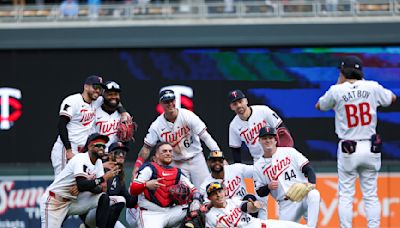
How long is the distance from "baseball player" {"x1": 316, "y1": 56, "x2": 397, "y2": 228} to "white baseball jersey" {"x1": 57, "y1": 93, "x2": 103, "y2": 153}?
2.69 metres

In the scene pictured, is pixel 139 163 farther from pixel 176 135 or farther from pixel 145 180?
pixel 145 180

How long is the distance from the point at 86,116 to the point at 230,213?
8.21ft

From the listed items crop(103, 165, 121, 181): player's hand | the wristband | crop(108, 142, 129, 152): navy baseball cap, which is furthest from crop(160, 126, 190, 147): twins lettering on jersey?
crop(103, 165, 121, 181): player's hand

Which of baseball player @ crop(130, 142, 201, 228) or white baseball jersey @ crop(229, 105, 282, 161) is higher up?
white baseball jersey @ crop(229, 105, 282, 161)

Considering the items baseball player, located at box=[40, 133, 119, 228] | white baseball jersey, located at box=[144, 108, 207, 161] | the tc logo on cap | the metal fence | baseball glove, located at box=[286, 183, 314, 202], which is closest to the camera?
baseball glove, located at box=[286, 183, 314, 202]

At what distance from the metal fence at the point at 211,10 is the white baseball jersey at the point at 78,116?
9.48ft

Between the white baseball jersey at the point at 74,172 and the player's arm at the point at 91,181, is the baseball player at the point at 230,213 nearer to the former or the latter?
the player's arm at the point at 91,181

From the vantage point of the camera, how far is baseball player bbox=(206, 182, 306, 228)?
36.1 feet

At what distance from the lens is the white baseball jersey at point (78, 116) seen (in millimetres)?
12633

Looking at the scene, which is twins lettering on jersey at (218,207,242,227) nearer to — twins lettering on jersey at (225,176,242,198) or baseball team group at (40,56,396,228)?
baseball team group at (40,56,396,228)

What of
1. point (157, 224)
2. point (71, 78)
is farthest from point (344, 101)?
point (71, 78)

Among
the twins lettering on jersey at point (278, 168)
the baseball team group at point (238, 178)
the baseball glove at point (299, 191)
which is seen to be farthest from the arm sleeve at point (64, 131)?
the baseball glove at point (299, 191)

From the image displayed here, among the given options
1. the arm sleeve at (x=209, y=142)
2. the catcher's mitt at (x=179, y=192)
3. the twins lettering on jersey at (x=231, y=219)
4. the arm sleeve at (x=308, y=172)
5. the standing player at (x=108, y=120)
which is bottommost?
the twins lettering on jersey at (x=231, y=219)

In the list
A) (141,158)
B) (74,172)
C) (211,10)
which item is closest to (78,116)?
(141,158)
